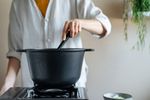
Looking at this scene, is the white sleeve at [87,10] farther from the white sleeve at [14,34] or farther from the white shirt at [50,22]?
the white sleeve at [14,34]

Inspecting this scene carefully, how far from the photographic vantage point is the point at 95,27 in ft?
3.54

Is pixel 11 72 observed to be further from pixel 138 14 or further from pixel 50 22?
pixel 138 14

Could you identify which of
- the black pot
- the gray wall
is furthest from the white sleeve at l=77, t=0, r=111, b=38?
the gray wall

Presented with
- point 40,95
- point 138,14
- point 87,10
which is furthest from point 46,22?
point 138,14

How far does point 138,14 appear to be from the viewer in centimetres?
154

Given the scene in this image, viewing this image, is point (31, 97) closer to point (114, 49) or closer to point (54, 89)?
point (54, 89)

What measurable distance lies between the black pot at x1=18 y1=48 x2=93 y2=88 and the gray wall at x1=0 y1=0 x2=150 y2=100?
30.2 inches

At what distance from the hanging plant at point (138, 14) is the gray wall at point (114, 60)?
0.03 meters

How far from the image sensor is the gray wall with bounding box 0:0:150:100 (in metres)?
1.65

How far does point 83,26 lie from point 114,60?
70 cm

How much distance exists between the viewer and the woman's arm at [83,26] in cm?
94

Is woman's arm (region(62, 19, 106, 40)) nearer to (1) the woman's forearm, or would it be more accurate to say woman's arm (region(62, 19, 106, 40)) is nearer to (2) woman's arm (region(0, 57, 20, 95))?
(1) the woman's forearm

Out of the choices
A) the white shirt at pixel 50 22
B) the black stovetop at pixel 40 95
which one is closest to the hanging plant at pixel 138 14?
the white shirt at pixel 50 22

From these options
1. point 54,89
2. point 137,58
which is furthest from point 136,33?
point 54,89
